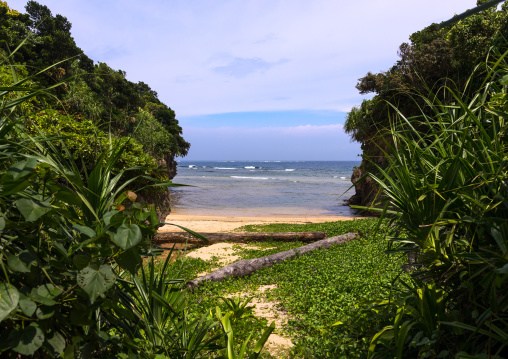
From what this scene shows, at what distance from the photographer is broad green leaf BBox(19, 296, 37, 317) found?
45.5 inches

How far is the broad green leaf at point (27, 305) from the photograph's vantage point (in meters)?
1.16

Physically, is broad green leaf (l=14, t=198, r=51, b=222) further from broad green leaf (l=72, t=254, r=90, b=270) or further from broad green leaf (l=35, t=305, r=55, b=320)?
broad green leaf (l=35, t=305, r=55, b=320)

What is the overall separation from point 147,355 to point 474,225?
2063 millimetres

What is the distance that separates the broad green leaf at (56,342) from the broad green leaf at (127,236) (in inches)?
19.5

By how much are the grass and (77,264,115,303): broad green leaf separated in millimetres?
1719

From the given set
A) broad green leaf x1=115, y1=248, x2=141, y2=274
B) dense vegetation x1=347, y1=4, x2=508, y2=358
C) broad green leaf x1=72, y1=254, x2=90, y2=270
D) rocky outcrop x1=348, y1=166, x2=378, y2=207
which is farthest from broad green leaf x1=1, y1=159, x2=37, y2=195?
rocky outcrop x1=348, y1=166, x2=378, y2=207

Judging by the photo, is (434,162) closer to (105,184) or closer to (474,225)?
(474,225)

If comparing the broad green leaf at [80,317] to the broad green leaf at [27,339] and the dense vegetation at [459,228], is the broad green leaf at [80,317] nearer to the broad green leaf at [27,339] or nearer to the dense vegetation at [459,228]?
the broad green leaf at [27,339]

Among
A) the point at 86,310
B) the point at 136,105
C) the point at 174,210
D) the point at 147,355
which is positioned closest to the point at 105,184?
the point at 86,310

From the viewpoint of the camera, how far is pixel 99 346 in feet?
5.33

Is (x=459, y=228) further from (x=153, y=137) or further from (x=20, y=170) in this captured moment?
(x=153, y=137)

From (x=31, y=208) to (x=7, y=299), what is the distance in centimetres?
32

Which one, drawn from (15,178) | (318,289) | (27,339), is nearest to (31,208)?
(15,178)

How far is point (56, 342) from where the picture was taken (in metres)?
1.34
